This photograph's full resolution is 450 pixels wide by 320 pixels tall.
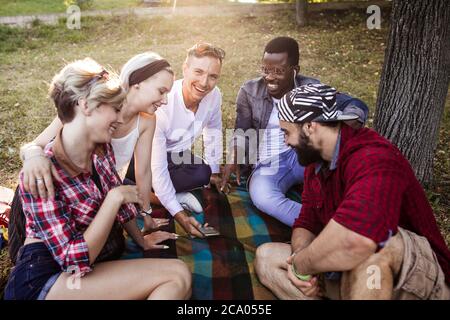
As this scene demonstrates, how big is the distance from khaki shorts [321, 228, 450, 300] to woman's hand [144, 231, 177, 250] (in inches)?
65.5

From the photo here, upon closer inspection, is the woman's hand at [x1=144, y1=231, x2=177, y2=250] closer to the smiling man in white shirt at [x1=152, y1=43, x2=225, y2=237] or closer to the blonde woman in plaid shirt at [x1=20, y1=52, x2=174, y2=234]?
the blonde woman in plaid shirt at [x1=20, y1=52, x2=174, y2=234]

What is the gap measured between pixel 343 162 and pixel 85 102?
1.47 metres

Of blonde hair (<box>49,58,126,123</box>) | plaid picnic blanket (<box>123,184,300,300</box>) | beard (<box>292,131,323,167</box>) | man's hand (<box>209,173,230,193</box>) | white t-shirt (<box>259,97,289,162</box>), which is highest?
blonde hair (<box>49,58,126,123</box>)

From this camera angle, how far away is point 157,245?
10.2 ft

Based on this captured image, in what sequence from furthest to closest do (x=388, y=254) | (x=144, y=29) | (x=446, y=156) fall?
(x=144, y=29) < (x=446, y=156) < (x=388, y=254)

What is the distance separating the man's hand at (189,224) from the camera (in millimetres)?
3312

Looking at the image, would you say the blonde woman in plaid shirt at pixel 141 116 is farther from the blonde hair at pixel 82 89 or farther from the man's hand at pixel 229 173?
the man's hand at pixel 229 173

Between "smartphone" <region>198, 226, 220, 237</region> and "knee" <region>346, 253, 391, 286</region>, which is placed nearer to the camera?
"knee" <region>346, 253, 391, 286</region>

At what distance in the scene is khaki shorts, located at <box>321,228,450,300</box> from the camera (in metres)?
2.12

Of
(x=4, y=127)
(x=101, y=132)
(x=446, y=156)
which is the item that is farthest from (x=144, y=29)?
(x=101, y=132)

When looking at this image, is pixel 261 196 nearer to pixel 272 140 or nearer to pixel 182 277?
pixel 272 140

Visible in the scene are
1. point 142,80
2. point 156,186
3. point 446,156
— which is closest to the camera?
point 142,80

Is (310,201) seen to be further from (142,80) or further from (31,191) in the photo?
(31,191)

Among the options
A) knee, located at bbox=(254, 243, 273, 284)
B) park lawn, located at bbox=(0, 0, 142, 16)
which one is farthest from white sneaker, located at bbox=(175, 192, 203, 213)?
park lawn, located at bbox=(0, 0, 142, 16)
